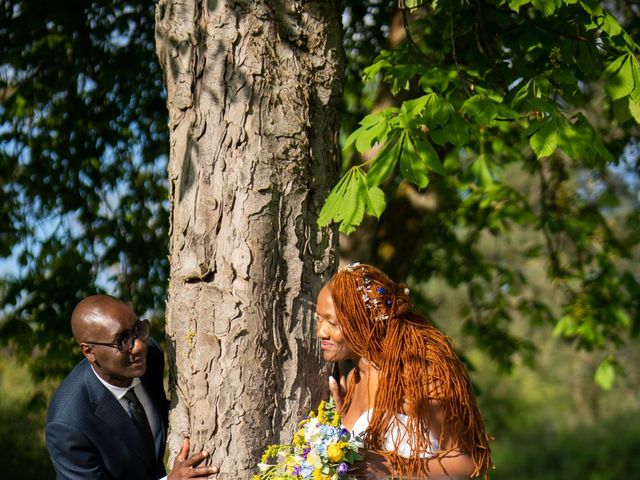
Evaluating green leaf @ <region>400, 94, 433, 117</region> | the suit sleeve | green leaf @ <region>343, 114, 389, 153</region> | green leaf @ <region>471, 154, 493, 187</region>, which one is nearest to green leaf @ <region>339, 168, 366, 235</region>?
green leaf @ <region>343, 114, 389, 153</region>

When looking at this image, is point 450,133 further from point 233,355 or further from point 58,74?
point 58,74

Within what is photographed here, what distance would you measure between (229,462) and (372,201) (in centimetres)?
114

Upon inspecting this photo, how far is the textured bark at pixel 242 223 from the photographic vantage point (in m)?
3.28

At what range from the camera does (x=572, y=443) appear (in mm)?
15352

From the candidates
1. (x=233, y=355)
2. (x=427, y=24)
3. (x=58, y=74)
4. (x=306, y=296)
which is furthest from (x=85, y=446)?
(x=58, y=74)

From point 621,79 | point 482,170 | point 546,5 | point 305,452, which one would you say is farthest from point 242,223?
point 482,170

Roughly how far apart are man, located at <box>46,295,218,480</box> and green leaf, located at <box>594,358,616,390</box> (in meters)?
4.96

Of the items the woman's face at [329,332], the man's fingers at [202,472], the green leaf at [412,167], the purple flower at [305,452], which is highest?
the green leaf at [412,167]

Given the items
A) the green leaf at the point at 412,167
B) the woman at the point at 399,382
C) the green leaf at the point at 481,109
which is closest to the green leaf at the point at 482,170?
the green leaf at the point at 481,109

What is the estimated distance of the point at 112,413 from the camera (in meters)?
3.38

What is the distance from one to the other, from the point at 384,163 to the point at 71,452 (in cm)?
164

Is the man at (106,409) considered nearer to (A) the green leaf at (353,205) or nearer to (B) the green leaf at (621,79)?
(A) the green leaf at (353,205)

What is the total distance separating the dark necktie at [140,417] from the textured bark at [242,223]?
0.17 m

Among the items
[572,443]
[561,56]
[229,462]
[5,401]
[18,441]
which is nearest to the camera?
[229,462]
